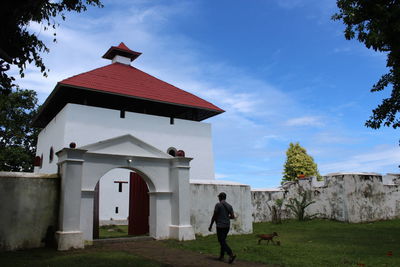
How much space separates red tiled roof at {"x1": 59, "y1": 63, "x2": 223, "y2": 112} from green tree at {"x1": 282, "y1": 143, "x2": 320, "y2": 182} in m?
16.7

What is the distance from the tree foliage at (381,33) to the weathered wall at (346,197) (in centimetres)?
680

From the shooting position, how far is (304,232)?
43.1ft

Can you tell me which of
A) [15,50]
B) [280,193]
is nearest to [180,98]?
[280,193]

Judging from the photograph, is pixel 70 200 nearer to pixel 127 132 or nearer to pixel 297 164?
pixel 127 132

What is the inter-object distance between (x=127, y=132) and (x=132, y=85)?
10.4 ft

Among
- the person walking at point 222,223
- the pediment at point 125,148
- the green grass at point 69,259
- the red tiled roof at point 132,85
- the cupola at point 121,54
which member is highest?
the cupola at point 121,54

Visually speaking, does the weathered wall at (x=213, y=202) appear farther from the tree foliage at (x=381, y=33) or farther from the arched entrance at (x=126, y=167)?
the tree foliage at (x=381, y=33)

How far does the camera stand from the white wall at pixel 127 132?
1689 centimetres

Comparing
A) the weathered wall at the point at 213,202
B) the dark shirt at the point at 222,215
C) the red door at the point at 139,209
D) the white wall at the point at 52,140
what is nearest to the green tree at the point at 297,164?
the weathered wall at the point at 213,202


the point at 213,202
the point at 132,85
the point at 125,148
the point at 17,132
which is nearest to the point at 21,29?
the point at 125,148

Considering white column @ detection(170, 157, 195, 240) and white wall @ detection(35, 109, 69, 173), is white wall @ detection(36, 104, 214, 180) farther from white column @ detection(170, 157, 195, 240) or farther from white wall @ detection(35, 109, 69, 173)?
white column @ detection(170, 157, 195, 240)

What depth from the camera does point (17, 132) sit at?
86.3 ft

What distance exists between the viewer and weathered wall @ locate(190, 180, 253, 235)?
12008 mm

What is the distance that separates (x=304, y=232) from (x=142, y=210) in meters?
6.29
